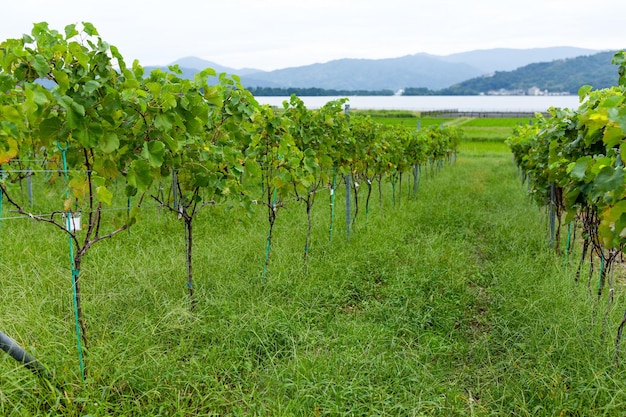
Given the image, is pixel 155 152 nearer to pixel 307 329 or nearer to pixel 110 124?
pixel 110 124

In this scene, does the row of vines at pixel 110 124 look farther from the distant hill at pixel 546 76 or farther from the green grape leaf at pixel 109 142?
the distant hill at pixel 546 76

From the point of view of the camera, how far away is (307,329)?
3.44 meters

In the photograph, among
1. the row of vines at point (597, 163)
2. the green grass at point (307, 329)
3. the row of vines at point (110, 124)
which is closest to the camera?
the row of vines at point (597, 163)

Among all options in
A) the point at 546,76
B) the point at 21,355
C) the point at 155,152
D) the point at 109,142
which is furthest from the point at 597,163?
the point at 546,76

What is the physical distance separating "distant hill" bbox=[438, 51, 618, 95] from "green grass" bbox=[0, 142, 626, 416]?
165538 millimetres

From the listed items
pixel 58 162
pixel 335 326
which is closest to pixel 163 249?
pixel 58 162

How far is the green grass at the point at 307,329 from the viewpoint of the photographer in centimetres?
273

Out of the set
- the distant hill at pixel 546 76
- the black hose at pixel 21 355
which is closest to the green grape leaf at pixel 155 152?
the black hose at pixel 21 355

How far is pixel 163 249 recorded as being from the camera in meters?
5.15

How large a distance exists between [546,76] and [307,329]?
192m

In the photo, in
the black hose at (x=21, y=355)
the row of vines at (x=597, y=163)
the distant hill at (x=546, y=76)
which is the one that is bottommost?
the black hose at (x=21, y=355)

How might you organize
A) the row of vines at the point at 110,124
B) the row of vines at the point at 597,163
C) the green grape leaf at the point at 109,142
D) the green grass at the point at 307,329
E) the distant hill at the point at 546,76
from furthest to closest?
the distant hill at the point at 546,76, the green grass at the point at 307,329, the green grape leaf at the point at 109,142, the row of vines at the point at 110,124, the row of vines at the point at 597,163

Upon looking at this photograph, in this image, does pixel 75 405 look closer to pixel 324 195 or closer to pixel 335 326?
pixel 335 326

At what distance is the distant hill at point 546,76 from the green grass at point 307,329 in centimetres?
16554
